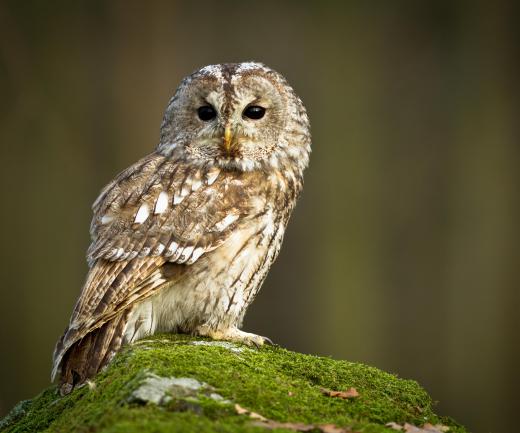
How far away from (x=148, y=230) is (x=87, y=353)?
53 centimetres

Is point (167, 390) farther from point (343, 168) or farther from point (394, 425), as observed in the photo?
point (343, 168)

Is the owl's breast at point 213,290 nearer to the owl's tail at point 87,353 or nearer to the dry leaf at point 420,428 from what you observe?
the owl's tail at point 87,353

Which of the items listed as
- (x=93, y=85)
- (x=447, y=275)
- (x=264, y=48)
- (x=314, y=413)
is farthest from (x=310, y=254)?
(x=314, y=413)

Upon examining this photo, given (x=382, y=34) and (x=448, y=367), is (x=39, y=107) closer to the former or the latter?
(x=382, y=34)

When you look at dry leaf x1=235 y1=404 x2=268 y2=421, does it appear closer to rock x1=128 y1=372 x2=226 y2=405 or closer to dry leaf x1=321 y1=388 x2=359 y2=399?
rock x1=128 y1=372 x2=226 y2=405

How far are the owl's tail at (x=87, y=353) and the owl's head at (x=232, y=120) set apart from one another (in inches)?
32.9

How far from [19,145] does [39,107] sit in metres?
0.29

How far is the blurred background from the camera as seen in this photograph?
5027 millimetres

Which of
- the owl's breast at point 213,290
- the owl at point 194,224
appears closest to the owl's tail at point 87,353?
the owl at point 194,224

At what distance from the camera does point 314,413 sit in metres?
2.08

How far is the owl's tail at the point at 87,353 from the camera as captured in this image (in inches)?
111

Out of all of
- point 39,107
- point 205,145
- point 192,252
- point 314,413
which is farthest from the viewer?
point 39,107

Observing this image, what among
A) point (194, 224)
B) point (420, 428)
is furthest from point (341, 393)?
point (194, 224)

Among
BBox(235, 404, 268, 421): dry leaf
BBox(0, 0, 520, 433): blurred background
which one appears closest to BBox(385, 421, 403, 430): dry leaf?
BBox(235, 404, 268, 421): dry leaf
